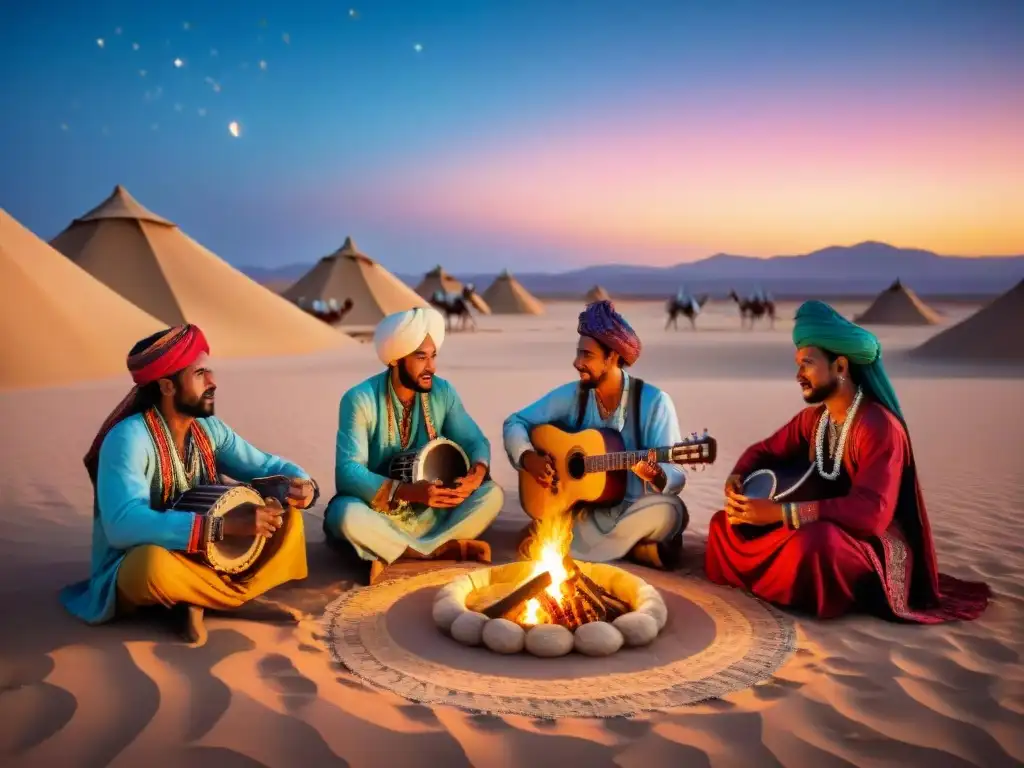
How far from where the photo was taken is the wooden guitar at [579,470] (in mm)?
4418

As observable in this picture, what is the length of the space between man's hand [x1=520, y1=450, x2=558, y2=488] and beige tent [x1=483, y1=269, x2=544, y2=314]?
42.1 meters

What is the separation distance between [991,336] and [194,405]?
59.6 feet

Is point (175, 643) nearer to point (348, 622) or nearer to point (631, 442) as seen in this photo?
point (348, 622)

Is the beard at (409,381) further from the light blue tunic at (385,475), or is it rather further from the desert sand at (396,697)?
the desert sand at (396,697)

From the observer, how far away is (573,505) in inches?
182

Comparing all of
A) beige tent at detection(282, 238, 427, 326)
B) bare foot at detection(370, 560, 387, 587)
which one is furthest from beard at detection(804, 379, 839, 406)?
beige tent at detection(282, 238, 427, 326)

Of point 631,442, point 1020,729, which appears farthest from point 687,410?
point 1020,729

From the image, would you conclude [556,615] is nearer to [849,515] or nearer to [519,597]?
[519,597]

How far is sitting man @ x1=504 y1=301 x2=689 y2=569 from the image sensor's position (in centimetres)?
445

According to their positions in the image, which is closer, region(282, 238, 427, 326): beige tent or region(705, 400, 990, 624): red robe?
region(705, 400, 990, 624): red robe

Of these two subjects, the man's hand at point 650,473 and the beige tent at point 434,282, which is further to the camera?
the beige tent at point 434,282

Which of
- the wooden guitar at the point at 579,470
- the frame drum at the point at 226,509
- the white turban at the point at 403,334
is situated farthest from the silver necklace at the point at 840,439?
the frame drum at the point at 226,509

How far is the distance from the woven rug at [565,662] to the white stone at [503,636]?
0.04 metres

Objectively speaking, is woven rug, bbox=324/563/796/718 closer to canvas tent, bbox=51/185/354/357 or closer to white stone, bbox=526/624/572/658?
white stone, bbox=526/624/572/658
